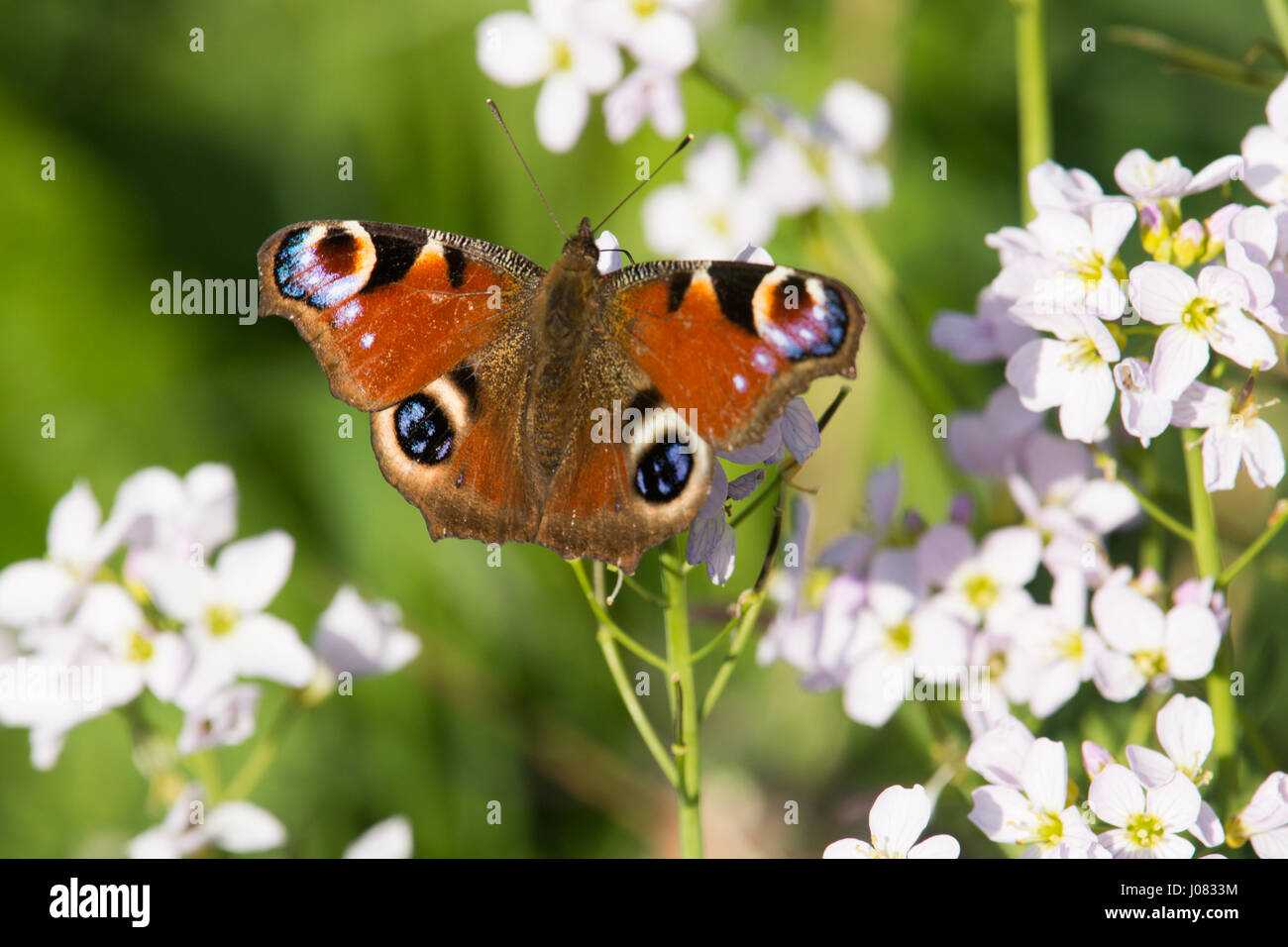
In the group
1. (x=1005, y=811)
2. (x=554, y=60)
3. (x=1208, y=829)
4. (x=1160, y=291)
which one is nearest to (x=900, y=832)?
(x=1005, y=811)

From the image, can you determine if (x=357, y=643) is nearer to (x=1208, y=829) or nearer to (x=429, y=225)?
(x=1208, y=829)

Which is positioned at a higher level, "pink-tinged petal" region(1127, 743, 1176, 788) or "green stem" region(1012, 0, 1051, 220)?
"green stem" region(1012, 0, 1051, 220)

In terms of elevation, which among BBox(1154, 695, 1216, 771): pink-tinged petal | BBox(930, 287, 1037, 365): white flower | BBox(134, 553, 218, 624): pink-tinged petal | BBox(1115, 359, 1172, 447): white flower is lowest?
BBox(1154, 695, 1216, 771): pink-tinged petal

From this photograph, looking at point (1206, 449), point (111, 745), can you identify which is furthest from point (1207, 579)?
point (111, 745)

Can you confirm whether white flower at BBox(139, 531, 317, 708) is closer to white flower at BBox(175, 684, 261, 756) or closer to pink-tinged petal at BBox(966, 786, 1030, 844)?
white flower at BBox(175, 684, 261, 756)

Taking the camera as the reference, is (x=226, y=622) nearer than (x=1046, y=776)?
No

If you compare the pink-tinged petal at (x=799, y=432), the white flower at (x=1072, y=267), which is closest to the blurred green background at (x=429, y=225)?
the white flower at (x=1072, y=267)

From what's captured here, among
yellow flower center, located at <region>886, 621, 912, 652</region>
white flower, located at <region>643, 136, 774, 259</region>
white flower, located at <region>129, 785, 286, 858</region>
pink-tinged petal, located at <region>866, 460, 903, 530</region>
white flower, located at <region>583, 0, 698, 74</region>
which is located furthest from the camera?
white flower, located at <region>643, 136, 774, 259</region>

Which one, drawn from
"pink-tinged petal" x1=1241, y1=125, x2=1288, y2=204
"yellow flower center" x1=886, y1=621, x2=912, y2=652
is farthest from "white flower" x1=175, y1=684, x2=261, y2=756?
"pink-tinged petal" x1=1241, y1=125, x2=1288, y2=204
